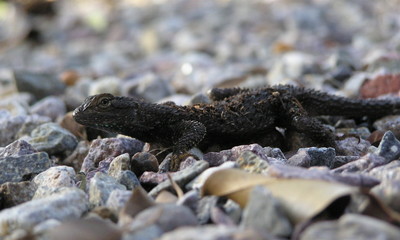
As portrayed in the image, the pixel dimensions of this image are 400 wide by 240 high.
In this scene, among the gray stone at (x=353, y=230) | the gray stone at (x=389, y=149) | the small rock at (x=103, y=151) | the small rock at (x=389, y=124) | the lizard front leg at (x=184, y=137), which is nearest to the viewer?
the gray stone at (x=353, y=230)

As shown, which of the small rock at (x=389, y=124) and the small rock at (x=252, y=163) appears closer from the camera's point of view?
the small rock at (x=252, y=163)

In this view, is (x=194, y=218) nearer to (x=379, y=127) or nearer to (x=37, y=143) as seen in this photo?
(x=37, y=143)

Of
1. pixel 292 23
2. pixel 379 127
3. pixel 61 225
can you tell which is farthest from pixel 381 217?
pixel 292 23

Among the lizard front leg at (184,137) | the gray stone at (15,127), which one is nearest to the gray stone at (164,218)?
the lizard front leg at (184,137)

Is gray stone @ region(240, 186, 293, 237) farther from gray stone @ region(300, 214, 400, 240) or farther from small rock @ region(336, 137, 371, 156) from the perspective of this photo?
small rock @ region(336, 137, 371, 156)

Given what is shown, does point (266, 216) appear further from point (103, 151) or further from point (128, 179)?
point (103, 151)

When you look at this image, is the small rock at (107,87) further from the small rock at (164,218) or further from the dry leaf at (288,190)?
the small rock at (164,218)

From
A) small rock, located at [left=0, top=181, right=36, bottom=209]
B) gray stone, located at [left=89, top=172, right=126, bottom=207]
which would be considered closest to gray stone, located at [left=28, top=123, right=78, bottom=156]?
small rock, located at [left=0, top=181, right=36, bottom=209]
